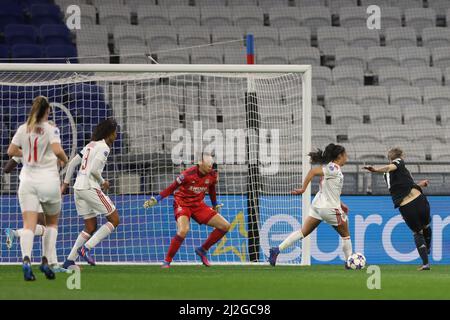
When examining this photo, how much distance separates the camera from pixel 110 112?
15734 millimetres

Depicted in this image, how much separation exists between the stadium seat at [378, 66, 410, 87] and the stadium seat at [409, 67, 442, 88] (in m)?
0.17

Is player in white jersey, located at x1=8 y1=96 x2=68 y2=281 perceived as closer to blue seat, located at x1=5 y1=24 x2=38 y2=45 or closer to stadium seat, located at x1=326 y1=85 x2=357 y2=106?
stadium seat, located at x1=326 y1=85 x2=357 y2=106

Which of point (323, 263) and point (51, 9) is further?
point (51, 9)

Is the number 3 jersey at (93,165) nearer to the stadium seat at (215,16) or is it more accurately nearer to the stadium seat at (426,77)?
the stadium seat at (215,16)

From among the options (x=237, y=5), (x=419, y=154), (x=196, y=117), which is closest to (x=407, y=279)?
(x=196, y=117)

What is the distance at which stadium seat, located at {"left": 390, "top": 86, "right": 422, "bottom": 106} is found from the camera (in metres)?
20.9

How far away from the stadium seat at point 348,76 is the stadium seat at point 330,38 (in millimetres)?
793

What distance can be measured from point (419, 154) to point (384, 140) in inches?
29.9

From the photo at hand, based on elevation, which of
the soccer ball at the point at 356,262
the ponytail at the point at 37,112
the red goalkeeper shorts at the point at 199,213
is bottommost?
the soccer ball at the point at 356,262

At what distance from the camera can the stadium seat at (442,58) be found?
72.0 feet

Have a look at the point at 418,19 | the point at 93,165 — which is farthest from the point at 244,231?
the point at 418,19

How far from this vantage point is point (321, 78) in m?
20.9

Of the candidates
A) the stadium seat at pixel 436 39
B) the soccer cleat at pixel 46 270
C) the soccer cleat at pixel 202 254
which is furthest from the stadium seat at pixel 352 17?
the soccer cleat at pixel 46 270

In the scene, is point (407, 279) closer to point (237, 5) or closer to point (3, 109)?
point (3, 109)
